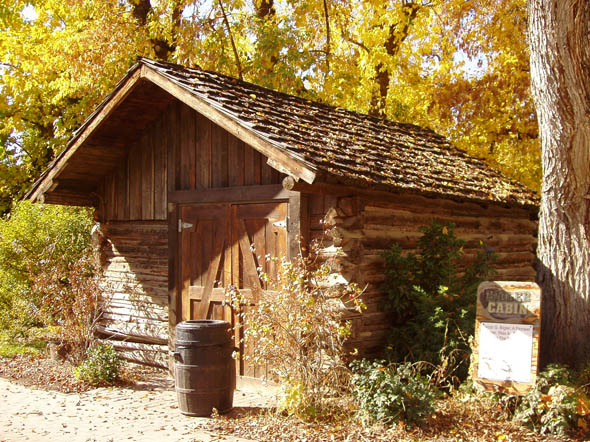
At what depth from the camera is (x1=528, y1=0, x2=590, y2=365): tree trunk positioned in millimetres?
7797

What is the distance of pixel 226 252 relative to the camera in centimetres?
923

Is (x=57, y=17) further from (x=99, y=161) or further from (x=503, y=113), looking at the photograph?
(x=503, y=113)

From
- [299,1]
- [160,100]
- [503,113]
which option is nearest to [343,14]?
[299,1]

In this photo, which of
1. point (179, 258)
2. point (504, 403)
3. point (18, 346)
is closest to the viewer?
point (504, 403)

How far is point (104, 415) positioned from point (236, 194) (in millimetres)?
3381

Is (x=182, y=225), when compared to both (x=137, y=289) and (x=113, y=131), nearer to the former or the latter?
(x=137, y=289)

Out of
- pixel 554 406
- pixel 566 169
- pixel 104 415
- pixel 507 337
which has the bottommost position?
pixel 104 415

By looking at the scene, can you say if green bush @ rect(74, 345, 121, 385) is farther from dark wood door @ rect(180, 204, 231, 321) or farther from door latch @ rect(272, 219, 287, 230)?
door latch @ rect(272, 219, 287, 230)

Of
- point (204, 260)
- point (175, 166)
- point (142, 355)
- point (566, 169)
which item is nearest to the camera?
point (566, 169)

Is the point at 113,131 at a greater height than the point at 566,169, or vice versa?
the point at 113,131

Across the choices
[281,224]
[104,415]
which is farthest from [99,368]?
[281,224]

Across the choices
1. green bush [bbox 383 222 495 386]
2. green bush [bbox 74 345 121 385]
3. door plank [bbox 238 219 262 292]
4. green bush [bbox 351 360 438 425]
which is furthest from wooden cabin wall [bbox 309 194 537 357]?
green bush [bbox 74 345 121 385]

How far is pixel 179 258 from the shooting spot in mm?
9969

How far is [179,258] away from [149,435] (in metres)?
3.61
